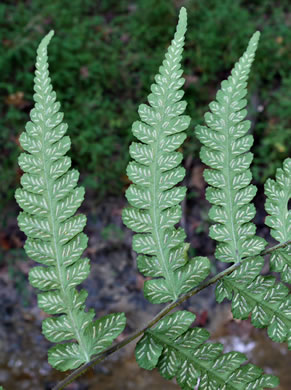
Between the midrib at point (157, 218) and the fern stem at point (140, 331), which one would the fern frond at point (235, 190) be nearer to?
the fern stem at point (140, 331)

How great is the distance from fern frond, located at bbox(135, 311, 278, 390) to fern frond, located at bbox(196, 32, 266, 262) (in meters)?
0.28

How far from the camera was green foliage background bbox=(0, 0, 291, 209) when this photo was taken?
4.45 metres

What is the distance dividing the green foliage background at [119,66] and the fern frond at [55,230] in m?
3.05

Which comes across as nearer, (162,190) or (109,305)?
(162,190)

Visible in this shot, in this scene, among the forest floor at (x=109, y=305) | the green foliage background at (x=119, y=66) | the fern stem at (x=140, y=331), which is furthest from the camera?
the green foliage background at (x=119, y=66)

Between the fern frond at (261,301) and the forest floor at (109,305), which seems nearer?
the fern frond at (261,301)

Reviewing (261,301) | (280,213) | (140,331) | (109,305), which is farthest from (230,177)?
(109,305)

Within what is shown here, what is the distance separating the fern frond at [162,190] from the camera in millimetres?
1390

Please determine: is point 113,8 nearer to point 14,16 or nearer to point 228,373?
point 14,16

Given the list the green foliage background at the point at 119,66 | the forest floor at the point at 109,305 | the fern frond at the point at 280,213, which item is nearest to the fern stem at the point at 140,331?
the fern frond at the point at 280,213

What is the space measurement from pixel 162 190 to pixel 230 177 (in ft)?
0.79

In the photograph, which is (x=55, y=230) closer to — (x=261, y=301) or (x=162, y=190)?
(x=162, y=190)

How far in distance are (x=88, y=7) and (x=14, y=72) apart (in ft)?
4.18

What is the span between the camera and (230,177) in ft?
4.82
